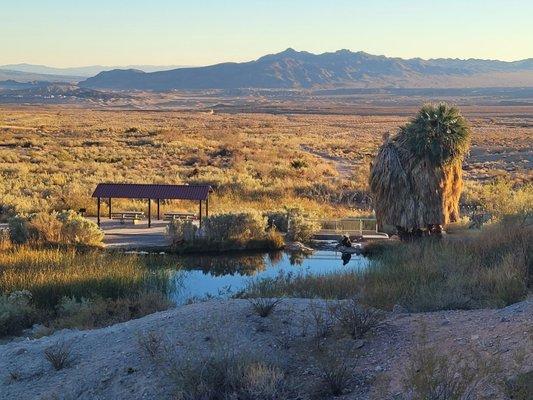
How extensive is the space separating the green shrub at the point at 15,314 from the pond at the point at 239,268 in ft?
11.7

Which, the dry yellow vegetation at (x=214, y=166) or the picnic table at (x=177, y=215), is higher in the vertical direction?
the dry yellow vegetation at (x=214, y=166)

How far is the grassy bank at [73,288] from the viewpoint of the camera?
13484 mm

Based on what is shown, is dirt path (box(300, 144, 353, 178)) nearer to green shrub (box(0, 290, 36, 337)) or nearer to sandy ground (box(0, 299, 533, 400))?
green shrub (box(0, 290, 36, 337))

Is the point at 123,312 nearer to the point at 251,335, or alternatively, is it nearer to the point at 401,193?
the point at 251,335

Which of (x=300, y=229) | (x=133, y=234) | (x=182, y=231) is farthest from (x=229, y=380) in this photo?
(x=133, y=234)

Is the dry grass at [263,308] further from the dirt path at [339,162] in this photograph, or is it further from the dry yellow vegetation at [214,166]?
the dirt path at [339,162]

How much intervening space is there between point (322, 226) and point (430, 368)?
67.0ft

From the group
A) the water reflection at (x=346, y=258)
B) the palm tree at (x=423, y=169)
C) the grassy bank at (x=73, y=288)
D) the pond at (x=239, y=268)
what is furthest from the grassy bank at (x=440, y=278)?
the grassy bank at (x=73, y=288)

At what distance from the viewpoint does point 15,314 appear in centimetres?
1345

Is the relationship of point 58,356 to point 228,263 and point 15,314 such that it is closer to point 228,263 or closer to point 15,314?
point 15,314

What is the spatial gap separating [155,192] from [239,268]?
572cm

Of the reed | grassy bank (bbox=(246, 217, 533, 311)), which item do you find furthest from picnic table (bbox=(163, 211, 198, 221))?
grassy bank (bbox=(246, 217, 533, 311))

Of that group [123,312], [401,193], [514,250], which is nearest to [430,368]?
[123,312]

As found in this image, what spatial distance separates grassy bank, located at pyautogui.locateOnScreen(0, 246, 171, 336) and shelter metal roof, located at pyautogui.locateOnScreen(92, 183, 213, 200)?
5.25 m
